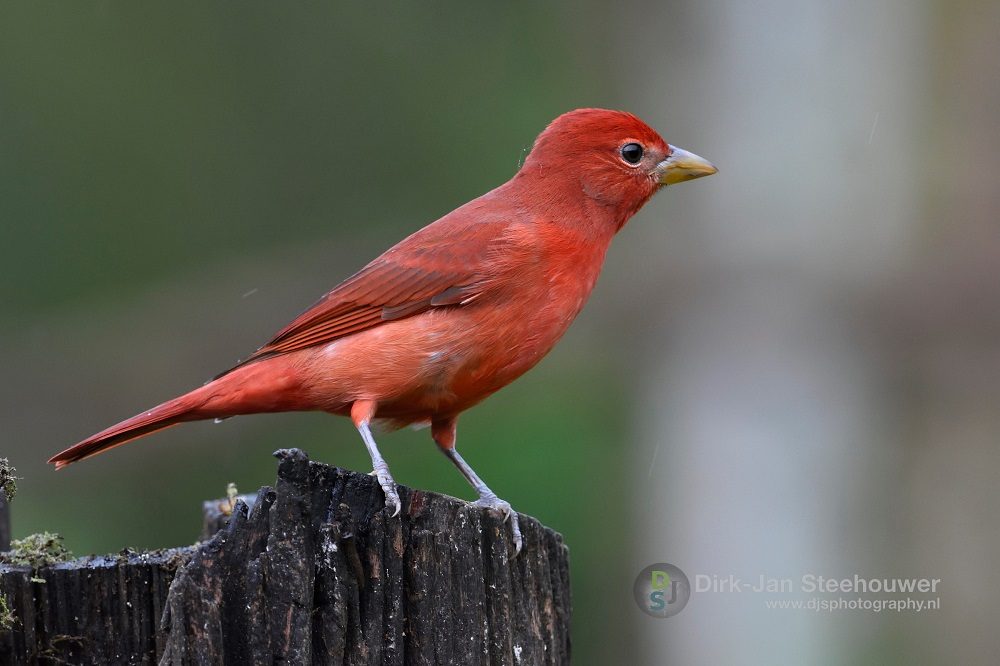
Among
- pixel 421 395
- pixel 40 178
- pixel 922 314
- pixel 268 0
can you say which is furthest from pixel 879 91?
pixel 40 178

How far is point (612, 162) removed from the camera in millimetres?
5262

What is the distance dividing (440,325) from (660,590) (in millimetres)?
1291

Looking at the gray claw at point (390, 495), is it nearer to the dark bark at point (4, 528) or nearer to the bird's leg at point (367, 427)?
the bird's leg at point (367, 427)

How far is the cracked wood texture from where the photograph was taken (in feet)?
9.43

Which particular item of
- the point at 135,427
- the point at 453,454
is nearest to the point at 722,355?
the point at 453,454

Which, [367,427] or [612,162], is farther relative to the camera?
[612,162]

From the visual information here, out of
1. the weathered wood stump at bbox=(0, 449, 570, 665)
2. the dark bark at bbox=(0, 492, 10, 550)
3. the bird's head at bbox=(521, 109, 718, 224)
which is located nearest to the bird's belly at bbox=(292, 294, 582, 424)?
the bird's head at bbox=(521, 109, 718, 224)

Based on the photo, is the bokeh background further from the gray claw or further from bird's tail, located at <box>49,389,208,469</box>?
the gray claw

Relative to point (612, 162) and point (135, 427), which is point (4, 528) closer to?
point (135, 427)

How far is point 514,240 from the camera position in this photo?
481 cm

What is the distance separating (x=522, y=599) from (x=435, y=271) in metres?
1.74

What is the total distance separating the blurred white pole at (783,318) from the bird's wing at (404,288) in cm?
353

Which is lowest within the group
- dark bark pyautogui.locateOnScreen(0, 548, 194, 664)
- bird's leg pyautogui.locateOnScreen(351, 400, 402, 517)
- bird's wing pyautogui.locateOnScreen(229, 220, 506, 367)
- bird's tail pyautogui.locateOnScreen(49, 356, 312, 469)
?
dark bark pyautogui.locateOnScreen(0, 548, 194, 664)

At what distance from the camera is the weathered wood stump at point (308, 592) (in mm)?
2883
